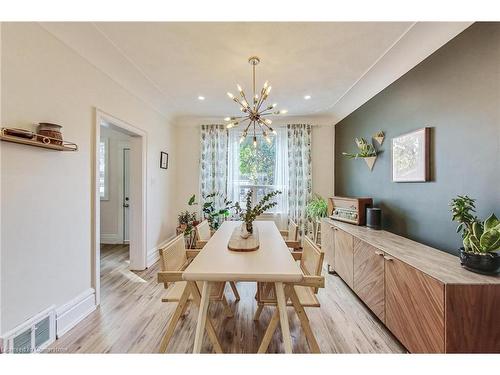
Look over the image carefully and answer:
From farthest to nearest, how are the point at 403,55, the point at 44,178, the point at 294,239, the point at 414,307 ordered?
the point at 294,239 → the point at 403,55 → the point at 44,178 → the point at 414,307

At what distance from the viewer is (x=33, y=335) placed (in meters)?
1.60

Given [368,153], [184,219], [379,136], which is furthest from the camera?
[184,219]

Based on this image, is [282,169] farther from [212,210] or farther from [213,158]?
[212,210]

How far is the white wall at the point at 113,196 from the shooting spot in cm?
448

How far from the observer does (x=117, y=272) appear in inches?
125

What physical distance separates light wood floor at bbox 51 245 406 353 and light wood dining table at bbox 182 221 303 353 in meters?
0.45

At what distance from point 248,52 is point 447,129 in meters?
1.85

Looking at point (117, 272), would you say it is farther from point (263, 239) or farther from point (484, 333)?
point (484, 333)

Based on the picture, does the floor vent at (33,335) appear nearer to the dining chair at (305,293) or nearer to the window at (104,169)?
the dining chair at (305,293)

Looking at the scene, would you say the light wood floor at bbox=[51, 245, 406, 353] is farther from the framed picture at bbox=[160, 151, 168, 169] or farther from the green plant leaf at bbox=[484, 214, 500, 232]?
the framed picture at bbox=[160, 151, 168, 169]

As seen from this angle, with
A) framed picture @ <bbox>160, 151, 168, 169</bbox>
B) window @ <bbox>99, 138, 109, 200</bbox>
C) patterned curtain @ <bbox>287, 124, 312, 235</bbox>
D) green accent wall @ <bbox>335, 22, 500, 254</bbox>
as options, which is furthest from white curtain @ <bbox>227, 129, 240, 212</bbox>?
green accent wall @ <bbox>335, 22, 500, 254</bbox>

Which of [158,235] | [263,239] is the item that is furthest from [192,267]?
[158,235]

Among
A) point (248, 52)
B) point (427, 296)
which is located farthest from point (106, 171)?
point (427, 296)

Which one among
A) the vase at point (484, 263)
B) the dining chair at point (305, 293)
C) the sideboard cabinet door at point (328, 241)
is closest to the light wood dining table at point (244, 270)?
the dining chair at point (305, 293)
